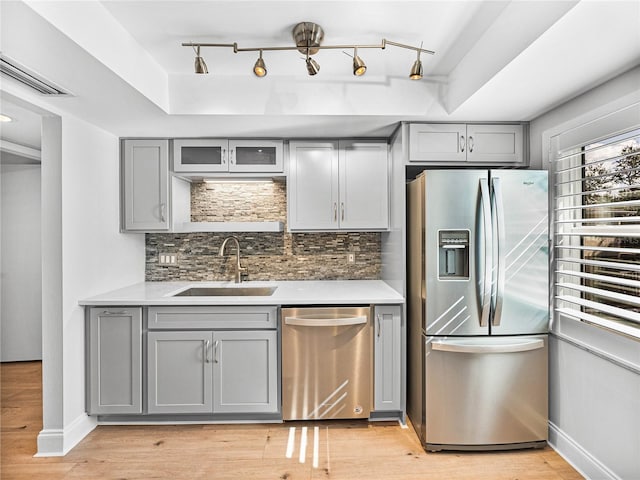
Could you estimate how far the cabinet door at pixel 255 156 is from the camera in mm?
2973

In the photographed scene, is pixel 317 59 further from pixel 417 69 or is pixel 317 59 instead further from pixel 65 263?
pixel 65 263

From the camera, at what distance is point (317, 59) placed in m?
2.23

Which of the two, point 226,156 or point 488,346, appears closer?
point 488,346

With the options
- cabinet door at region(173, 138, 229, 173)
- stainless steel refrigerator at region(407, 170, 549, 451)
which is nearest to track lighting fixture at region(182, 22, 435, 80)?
stainless steel refrigerator at region(407, 170, 549, 451)

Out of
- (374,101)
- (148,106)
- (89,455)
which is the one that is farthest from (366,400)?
(148,106)

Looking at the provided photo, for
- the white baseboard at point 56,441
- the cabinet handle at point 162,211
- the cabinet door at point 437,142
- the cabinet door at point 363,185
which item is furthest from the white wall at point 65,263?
the cabinet door at point 437,142

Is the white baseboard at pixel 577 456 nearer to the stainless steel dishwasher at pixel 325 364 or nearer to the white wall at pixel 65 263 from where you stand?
the stainless steel dishwasher at pixel 325 364

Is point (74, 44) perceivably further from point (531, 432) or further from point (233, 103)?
point (531, 432)

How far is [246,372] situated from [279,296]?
57 centimetres

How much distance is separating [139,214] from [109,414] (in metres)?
1.49

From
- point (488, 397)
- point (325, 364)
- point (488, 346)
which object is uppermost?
point (488, 346)

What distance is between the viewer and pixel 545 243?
233 cm

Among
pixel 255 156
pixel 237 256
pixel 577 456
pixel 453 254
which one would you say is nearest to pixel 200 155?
pixel 255 156

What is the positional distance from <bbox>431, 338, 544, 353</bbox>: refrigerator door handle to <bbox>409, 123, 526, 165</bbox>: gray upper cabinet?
1.26 m
